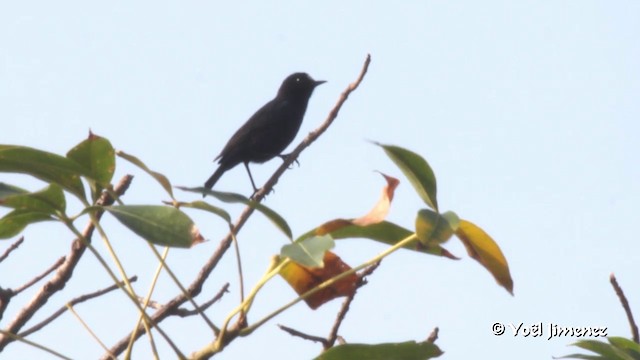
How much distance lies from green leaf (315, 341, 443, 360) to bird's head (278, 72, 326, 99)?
946cm

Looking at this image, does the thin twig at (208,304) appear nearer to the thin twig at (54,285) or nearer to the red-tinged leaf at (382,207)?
the thin twig at (54,285)

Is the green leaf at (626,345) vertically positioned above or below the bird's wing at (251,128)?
below

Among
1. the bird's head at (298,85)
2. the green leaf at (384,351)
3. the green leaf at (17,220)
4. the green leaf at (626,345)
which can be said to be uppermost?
the bird's head at (298,85)

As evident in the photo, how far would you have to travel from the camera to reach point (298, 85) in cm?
1096

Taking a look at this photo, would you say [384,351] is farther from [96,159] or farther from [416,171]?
[96,159]

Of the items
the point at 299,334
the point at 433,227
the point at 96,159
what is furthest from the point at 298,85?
the point at 433,227

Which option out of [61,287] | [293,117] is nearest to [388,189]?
[61,287]

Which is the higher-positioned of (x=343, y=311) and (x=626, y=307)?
(x=343, y=311)

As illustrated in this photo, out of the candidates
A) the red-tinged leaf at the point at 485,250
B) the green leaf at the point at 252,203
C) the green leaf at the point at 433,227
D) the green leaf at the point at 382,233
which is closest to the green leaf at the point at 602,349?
the red-tinged leaf at the point at 485,250

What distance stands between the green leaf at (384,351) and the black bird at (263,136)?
8.34m

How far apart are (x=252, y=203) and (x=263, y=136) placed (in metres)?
8.54

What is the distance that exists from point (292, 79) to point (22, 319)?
30.5 feet

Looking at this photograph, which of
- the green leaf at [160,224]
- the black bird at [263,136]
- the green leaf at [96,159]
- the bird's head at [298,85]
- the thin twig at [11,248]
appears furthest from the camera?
the bird's head at [298,85]

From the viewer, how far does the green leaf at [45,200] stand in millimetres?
1559
